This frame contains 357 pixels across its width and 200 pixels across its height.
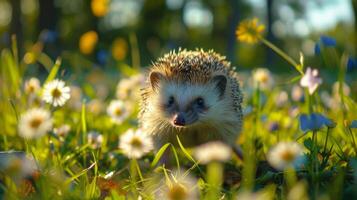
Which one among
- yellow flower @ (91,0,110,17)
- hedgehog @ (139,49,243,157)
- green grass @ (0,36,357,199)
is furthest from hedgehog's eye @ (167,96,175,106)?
yellow flower @ (91,0,110,17)

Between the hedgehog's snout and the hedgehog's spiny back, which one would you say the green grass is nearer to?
the hedgehog's snout

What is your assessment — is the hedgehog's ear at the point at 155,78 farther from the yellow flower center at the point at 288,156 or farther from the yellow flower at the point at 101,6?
the yellow flower center at the point at 288,156

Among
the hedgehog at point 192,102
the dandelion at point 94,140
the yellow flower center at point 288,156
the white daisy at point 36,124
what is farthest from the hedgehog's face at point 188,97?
the yellow flower center at point 288,156

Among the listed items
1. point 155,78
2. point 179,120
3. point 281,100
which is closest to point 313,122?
point 179,120

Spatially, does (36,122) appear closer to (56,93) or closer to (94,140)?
(56,93)

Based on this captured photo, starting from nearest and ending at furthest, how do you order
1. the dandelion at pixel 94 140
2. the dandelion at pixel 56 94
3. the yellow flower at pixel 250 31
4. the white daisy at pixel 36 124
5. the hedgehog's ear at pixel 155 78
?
1. the white daisy at pixel 36 124
2. the dandelion at pixel 56 94
3. the yellow flower at pixel 250 31
4. the dandelion at pixel 94 140
5. the hedgehog's ear at pixel 155 78

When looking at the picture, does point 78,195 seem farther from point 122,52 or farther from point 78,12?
point 78,12
